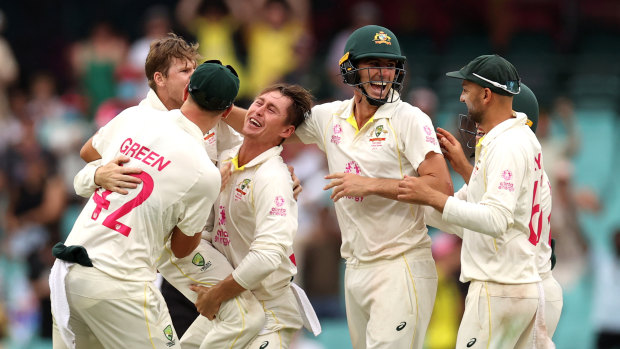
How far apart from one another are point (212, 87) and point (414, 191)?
4.61ft

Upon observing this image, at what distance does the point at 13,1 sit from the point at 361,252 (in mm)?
11474

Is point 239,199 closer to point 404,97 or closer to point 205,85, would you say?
point 205,85

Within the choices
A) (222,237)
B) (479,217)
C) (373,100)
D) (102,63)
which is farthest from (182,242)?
(102,63)

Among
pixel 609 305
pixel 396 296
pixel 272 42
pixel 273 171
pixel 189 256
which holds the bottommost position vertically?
pixel 609 305

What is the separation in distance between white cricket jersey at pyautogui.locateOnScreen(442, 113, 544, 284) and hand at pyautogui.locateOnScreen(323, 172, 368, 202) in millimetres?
585

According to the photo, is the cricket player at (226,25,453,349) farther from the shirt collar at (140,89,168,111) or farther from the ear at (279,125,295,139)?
the shirt collar at (140,89,168,111)

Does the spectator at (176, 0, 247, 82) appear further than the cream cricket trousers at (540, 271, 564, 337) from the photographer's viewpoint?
Yes

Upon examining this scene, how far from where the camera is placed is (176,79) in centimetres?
699

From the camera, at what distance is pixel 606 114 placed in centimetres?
1356

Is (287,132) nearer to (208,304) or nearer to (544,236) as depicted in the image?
(208,304)

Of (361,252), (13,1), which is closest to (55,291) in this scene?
(361,252)

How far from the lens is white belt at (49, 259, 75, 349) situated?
5.91 meters

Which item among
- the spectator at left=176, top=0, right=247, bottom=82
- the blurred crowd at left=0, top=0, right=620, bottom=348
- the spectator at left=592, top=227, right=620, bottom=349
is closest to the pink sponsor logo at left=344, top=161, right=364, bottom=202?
the blurred crowd at left=0, top=0, right=620, bottom=348

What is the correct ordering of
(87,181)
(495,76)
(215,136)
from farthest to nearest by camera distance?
(215,136) < (495,76) < (87,181)
